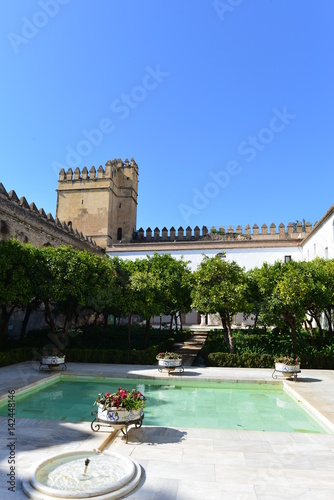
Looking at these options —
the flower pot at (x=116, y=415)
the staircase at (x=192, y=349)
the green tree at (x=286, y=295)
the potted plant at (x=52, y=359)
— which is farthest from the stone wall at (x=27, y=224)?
the flower pot at (x=116, y=415)

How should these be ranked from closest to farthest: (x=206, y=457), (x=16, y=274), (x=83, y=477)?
(x=83, y=477) → (x=206, y=457) → (x=16, y=274)

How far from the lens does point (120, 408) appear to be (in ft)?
20.3

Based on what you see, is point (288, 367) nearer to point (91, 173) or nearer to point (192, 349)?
point (192, 349)

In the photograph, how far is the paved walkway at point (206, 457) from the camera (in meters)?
4.38

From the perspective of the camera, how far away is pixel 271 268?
616 inches

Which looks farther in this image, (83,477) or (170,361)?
(170,361)

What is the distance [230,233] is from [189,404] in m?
27.1

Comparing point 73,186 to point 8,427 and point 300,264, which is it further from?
point 8,427

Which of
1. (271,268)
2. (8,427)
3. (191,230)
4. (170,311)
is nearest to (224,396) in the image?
(8,427)

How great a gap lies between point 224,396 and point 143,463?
5612 millimetres

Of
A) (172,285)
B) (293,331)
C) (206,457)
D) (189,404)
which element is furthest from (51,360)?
(293,331)

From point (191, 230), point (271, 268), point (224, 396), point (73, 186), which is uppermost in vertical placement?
point (73, 186)

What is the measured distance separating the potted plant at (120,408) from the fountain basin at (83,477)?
0.85 metres

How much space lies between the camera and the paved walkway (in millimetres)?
4383
